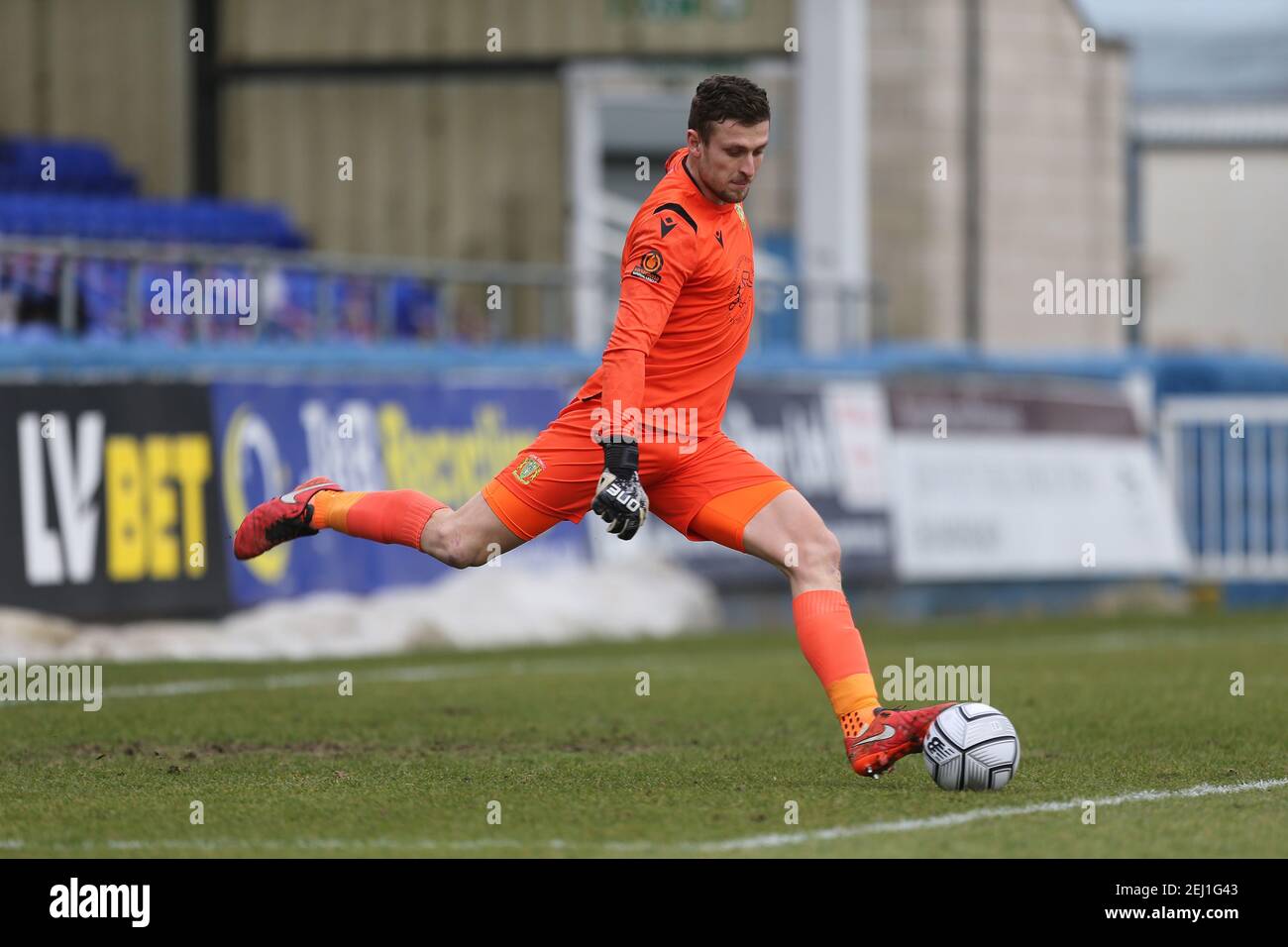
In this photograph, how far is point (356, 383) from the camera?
48.4 ft

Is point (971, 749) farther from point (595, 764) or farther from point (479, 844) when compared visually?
point (479, 844)

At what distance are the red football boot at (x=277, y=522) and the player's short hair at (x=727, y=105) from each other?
2.12m

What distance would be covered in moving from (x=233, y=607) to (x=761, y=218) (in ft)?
66.3

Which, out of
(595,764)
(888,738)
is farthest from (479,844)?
(595,764)

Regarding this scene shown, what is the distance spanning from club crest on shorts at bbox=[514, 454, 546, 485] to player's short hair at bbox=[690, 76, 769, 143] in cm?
127

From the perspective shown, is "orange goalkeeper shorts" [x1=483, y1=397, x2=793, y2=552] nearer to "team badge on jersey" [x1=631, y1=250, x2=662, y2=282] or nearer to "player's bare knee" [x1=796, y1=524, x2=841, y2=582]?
"player's bare knee" [x1=796, y1=524, x2=841, y2=582]

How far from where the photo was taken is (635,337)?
7.47m

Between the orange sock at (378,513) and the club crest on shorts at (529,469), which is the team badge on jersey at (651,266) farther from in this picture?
the orange sock at (378,513)

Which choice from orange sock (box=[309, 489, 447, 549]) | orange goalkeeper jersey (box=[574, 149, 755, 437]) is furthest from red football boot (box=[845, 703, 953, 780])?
orange sock (box=[309, 489, 447, 549])
